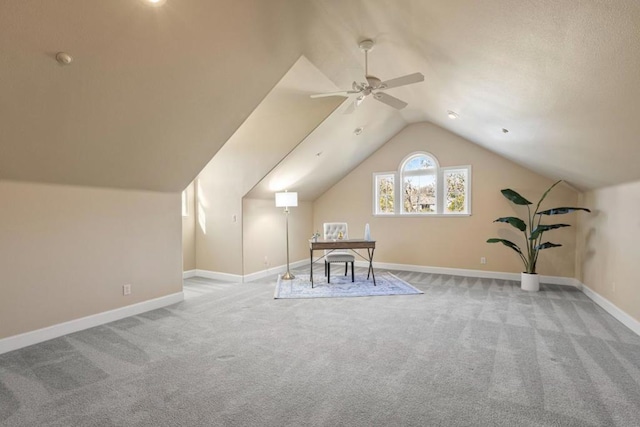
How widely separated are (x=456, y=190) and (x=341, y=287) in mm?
3205

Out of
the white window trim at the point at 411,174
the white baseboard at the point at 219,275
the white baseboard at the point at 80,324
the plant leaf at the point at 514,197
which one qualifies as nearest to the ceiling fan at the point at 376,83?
the plant leaf at the point at 514,197

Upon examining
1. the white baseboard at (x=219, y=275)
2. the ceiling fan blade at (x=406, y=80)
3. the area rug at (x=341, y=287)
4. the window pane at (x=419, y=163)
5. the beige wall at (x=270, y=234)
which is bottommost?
the area rug at (x=341, y=287)

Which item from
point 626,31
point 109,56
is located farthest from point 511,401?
point 109,56

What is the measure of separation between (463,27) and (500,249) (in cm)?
481

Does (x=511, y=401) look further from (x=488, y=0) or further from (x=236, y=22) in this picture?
(x=236, y=22)

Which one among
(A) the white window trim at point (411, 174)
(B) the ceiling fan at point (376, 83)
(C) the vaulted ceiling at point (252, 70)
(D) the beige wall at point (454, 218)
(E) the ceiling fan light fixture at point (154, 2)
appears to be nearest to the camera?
(C) the vaulted ceiling at point (252, 70)

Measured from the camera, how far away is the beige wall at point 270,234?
591cm

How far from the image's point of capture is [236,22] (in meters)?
2.67

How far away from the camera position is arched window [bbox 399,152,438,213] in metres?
6.60

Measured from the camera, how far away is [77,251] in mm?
3402

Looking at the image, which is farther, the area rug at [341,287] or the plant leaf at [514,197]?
the plant leaf at [514,197]

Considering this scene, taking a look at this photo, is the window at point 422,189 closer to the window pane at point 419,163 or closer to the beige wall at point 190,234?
the window pane at point 419,163

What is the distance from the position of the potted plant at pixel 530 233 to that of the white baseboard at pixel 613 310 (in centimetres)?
66

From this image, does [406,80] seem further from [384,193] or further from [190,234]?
[190,234]
